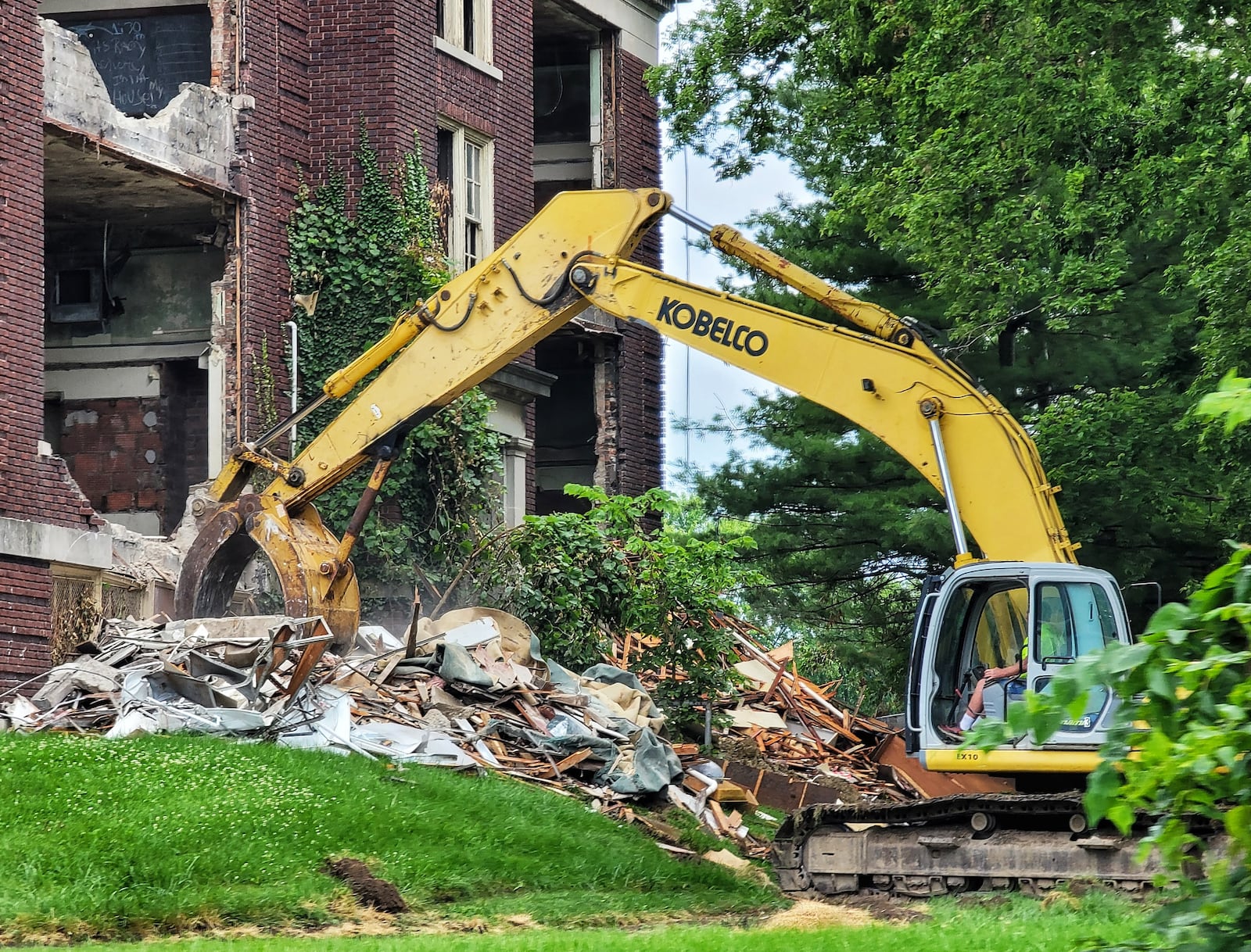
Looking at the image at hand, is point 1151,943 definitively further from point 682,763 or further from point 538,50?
point 538,50

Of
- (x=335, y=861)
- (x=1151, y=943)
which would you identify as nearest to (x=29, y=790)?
(x=335, y=861)

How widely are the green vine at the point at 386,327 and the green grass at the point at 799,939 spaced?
1285 cm

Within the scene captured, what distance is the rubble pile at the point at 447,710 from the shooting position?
15.1 meters

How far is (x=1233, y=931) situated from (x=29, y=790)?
30.6ft

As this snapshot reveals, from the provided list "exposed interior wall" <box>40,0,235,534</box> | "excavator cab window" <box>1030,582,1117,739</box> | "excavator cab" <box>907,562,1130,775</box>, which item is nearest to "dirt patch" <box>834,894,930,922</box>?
"excavator cab" <box>907,562,1130,775</box>

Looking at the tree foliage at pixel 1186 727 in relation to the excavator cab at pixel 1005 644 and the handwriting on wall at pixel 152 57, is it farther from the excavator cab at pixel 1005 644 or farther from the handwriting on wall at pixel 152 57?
the handwriting on wall at pixel 152 57

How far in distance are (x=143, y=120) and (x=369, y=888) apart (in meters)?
12.5

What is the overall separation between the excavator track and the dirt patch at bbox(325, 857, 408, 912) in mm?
3451

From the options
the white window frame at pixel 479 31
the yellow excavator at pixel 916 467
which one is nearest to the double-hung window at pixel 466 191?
the white window frame at pixel 479 31

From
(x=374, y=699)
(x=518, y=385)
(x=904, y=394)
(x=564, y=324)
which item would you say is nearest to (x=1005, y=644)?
(x=904, y=394)

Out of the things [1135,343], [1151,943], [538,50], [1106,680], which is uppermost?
[538,50]

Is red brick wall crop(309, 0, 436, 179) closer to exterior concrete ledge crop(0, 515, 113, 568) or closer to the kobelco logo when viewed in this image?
exterior concrete ledge crop(0, 515, 113, 568)

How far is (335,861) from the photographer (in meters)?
11.8

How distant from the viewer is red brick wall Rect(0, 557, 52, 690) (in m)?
17.8
